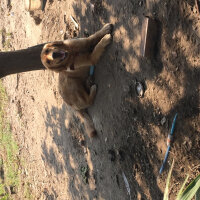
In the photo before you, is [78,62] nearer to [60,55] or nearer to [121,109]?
[60,55]

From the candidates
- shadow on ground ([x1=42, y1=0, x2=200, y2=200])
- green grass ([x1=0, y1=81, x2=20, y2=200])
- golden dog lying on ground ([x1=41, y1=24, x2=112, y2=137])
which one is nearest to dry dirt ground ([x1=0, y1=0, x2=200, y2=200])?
shadow on ground ([x1=42, y1=0, x2=200, y2=200])

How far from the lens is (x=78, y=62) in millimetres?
4324

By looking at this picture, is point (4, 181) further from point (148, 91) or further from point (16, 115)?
point (148, 91)

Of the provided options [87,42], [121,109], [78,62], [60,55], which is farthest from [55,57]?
[121,109]

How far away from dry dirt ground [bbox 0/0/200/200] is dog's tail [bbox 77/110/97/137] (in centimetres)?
11

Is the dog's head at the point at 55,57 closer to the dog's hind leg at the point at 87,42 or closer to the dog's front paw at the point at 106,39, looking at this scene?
the dog's hind leg at the point at 87,42

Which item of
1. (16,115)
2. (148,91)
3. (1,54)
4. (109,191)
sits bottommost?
(109,191)

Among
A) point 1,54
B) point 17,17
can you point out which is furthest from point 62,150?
point 17,17

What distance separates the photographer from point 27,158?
839 centimetres

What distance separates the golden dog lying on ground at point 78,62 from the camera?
3.98m

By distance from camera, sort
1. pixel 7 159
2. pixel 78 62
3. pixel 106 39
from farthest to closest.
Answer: pixel 7 159, pixel 78 62, pixel 106 39

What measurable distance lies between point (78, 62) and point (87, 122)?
1.30 m

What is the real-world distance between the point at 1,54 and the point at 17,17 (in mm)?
4644

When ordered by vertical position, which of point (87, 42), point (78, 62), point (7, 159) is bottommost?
point (7, 159)
